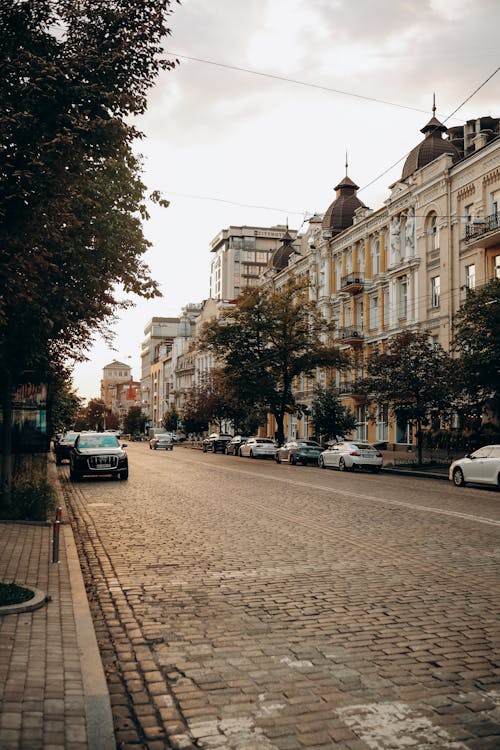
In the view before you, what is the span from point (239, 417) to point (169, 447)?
7.33 meters

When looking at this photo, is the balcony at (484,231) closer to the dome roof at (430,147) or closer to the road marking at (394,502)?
the dome roof at (430,147)

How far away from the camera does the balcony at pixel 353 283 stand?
50812mm

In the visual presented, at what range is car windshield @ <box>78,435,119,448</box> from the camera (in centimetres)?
2538

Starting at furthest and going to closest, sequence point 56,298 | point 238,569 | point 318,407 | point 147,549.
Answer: point 318,407 < point 56,298 < point 147,549 < point 238,569

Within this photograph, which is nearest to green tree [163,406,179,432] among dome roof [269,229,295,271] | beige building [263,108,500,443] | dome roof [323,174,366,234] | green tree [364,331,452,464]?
dome roof [269,229,295,271]

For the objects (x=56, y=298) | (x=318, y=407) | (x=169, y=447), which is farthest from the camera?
(x=169, y=447)

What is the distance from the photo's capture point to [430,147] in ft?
143

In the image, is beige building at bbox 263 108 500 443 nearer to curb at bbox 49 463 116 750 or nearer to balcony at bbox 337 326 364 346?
balcony at bbox 337 326 364 346

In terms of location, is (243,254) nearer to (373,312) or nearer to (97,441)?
(373,312)

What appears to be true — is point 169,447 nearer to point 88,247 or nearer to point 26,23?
point 88,247

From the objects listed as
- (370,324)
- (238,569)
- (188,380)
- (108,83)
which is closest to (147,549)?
(238,569)

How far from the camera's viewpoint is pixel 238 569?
28.5 feet

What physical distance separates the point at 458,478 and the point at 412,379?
7.74m

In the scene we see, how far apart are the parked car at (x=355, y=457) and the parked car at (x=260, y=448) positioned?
12.7 meters
